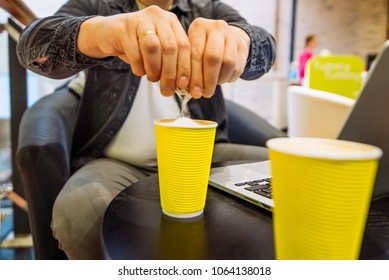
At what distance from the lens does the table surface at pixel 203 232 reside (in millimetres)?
353

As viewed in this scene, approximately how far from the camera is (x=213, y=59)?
427 mm

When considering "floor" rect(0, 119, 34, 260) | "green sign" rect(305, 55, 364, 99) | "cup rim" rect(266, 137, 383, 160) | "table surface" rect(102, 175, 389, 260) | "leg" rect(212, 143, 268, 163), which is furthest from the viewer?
"green sign" rect(305, 55, 364, 99)

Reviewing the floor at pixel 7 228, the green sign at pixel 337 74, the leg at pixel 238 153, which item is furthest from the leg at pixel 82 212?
the green sign at pixel 337 74

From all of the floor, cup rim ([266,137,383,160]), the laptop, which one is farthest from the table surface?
the floor

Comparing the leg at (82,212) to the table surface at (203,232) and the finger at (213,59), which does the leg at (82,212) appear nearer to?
the table surface at (203,232)

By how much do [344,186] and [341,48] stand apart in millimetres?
5610

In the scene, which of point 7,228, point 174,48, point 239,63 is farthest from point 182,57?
point 7,228

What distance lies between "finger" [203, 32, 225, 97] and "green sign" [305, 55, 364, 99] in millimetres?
1711

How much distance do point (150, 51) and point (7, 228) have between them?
110 centimetres

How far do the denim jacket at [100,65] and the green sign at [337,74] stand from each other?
4.00ft

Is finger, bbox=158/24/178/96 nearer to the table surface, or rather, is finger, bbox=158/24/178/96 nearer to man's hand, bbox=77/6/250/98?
man's hand, bbox=77/6/250/98

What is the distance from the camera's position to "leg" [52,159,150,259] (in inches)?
20.0

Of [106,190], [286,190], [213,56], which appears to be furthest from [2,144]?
[286,190]
